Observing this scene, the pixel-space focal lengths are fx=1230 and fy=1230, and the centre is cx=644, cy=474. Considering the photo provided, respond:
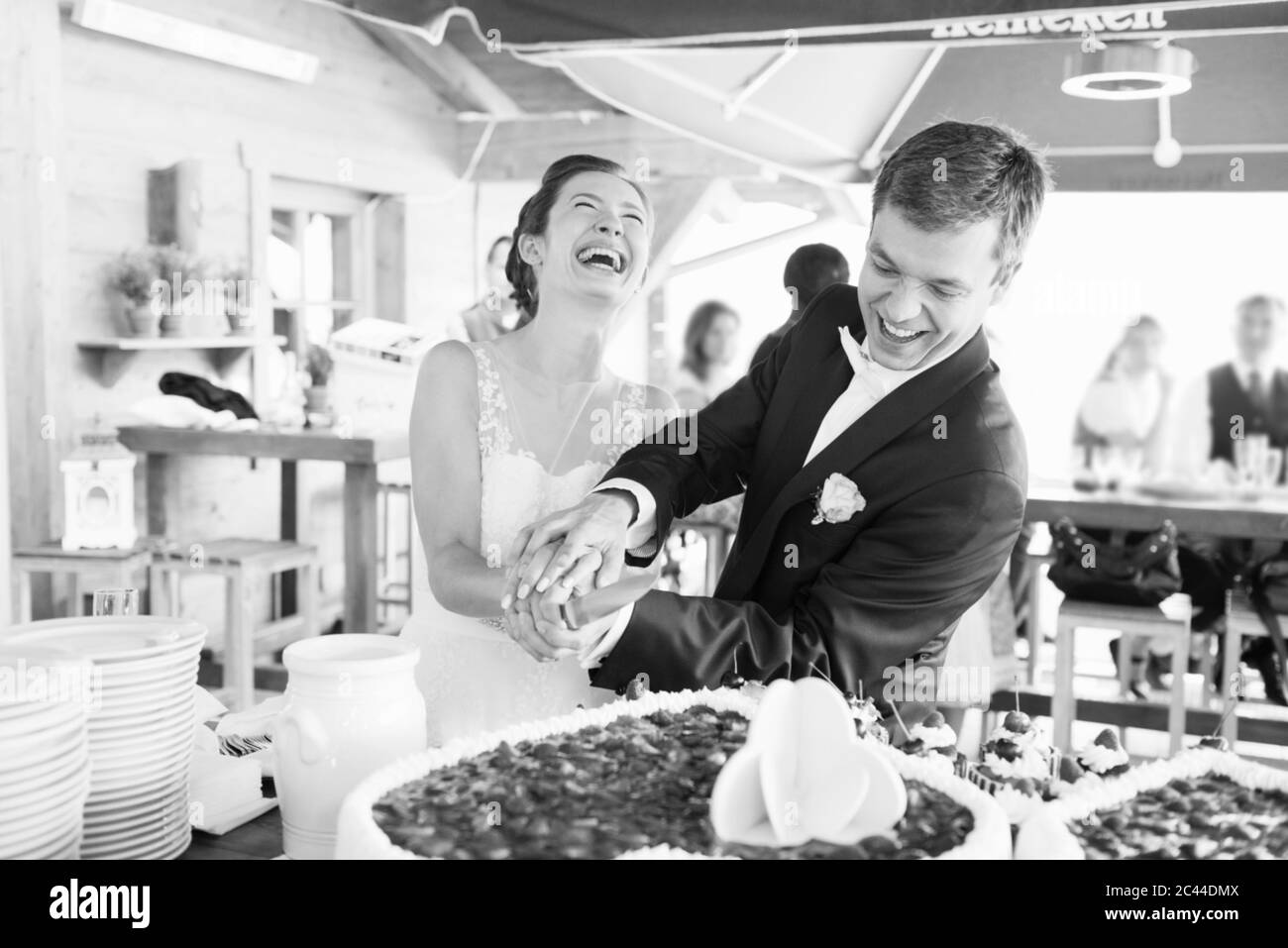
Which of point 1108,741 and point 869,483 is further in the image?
point 869,483

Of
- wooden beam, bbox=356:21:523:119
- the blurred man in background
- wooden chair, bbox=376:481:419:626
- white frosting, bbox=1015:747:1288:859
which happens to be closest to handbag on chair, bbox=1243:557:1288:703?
the blurred man in background

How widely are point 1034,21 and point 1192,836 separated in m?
1.69

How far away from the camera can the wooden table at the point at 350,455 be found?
5000 millimetres

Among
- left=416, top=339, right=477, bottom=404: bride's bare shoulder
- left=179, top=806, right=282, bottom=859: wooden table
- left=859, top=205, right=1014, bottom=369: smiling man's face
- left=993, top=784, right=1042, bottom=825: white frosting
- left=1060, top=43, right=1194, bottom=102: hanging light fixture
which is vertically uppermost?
left=1060, top=43, right=1194, bottom=102: hanging light fixture

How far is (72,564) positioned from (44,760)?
3804mm

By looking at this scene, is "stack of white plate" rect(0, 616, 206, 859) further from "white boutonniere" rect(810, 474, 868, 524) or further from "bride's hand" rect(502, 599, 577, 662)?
"white boutonniere" rect(810, 474, 868, 524)

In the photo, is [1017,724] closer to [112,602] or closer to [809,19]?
[112,602]

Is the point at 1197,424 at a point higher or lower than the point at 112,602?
higher

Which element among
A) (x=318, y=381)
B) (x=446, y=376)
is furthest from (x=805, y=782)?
(x=318, y=381)

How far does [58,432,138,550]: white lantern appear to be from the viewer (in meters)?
4.66

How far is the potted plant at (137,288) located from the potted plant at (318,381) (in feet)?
2.60

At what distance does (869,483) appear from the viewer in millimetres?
2031

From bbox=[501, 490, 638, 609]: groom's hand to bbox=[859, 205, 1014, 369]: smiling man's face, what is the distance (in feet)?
1.74

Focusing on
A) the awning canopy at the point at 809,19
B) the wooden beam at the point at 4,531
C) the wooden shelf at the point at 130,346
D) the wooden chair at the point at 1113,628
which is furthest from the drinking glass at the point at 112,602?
the wooden shelf at the point at 130,346
